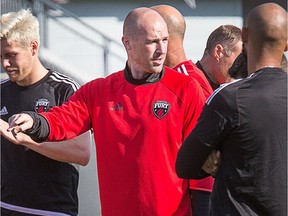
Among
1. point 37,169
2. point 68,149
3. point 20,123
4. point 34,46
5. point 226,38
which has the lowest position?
point 37,169

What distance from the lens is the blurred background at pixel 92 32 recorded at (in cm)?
949

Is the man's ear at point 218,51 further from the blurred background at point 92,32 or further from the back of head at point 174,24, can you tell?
the blurred background at point 92,32

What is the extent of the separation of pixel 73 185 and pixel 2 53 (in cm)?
89

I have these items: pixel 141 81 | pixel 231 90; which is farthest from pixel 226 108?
pixel 141 81

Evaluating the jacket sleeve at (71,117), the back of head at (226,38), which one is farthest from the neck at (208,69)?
the jacket sleeve at (71,117)

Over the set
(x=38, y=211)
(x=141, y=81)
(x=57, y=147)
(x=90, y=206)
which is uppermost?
(x=141, y=81)

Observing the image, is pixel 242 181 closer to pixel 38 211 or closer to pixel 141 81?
pixel 141 81

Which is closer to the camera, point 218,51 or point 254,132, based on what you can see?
point 254,132

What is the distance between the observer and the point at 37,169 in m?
4.59

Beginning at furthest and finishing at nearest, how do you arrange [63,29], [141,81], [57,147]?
[63,29] → [57,147] → [141,81]

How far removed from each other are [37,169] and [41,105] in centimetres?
38

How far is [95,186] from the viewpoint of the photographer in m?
6.95

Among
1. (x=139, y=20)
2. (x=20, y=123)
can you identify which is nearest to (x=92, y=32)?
(x=139, y=20)

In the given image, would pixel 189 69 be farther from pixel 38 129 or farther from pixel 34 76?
pixel 38 129
